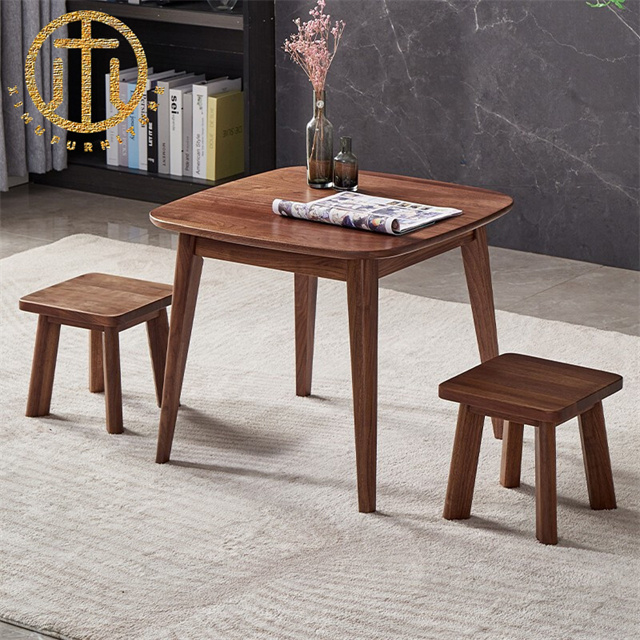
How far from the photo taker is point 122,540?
242cm

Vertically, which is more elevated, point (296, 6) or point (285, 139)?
point (296, 6)

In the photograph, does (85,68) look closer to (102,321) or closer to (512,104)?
(512,104)

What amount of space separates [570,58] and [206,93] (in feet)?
4.76

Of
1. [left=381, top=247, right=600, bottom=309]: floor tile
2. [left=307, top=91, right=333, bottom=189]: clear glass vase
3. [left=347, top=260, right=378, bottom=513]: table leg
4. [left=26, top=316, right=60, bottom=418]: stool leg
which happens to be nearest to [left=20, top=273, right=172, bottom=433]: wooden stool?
[left=26, top=316, right=60, bottom=418]: stool leg

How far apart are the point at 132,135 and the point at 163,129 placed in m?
0.19

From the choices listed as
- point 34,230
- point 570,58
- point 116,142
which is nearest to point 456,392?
point 570,58

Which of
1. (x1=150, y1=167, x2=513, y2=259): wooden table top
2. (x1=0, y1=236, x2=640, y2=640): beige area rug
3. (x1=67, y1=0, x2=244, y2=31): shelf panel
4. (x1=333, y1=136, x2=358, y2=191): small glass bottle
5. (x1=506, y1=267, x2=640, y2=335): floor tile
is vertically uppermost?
(x1=67, y1=0, x2=244, y2=31): shelf panel

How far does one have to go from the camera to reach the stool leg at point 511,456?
2.61 meters

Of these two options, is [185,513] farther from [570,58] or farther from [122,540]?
[570,58]

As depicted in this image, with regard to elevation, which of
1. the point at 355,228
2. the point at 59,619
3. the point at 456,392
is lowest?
the point at 59,619

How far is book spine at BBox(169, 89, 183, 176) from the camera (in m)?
4.96

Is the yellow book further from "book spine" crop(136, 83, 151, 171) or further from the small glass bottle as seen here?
the small glass bottle

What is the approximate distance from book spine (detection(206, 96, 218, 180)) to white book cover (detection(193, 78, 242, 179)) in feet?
0.05

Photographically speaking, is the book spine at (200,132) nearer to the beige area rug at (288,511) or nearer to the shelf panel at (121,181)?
the shelf panel at (121,181)
